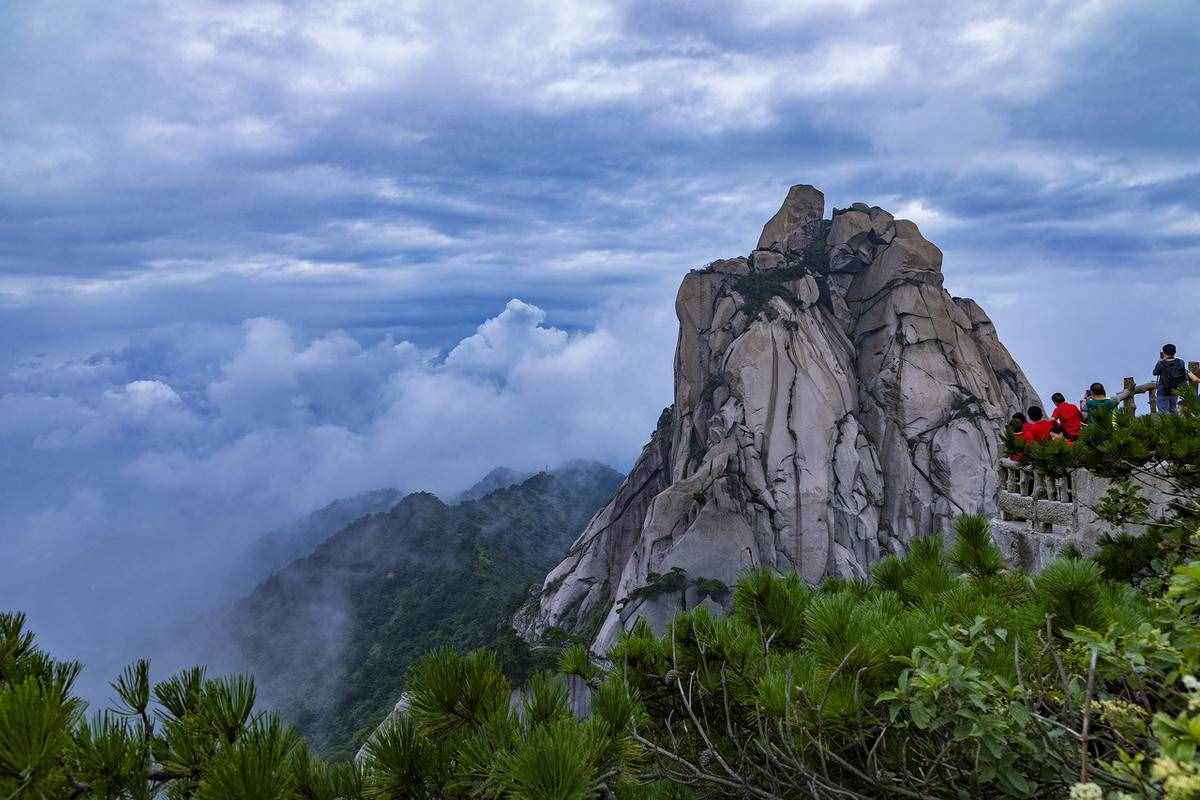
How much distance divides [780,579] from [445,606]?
8115cm

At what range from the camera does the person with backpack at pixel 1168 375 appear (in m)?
10.7

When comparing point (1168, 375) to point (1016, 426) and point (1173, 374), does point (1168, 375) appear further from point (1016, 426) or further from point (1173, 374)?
point (1016, 426)

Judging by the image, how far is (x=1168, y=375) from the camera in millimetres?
10844

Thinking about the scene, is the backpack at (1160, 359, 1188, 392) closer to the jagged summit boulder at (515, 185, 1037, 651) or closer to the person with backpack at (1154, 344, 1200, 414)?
the person with backpack at (1154, 344, 1200, 414)

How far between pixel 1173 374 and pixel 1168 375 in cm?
6

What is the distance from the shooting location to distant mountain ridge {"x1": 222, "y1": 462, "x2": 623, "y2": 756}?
6669 centimetres

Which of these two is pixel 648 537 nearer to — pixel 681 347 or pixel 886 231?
pixel 681 347

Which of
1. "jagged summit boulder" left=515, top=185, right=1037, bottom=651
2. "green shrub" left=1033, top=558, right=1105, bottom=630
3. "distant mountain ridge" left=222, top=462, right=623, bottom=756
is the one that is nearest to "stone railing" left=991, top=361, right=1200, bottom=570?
"green shrub" left=1033, top=558, right=1105, bottom=630

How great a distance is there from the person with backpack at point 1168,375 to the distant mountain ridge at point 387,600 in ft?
116

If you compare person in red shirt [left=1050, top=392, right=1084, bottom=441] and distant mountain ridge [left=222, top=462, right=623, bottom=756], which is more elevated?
person in red shirt [left=1050, top=392, right=1084, bottom=441]

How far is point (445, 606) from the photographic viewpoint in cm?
8038

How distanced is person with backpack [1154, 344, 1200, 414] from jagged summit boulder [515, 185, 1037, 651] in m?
35.0

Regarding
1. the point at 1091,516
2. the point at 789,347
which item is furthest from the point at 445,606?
the point at 1091,516

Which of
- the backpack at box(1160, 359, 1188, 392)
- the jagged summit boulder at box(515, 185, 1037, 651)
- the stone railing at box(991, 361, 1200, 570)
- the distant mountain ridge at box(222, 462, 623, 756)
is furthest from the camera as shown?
the distant mountain ridge at box(222, 462, 623, 756)
